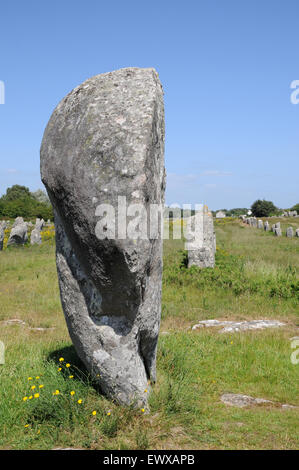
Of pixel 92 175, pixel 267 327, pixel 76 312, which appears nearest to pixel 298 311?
pixel 267 327

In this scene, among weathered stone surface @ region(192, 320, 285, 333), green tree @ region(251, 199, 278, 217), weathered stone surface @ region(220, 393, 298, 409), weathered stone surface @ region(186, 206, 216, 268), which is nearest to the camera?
weathered stone surface @ region(220, 393, 298, 409)

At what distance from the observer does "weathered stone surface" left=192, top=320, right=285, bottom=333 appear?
27.1 ft

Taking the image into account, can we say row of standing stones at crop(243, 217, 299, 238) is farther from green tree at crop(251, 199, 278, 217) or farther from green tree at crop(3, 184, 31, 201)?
green tree at crop(3, 184, 31, 201)

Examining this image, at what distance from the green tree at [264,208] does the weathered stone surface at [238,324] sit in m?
62.0

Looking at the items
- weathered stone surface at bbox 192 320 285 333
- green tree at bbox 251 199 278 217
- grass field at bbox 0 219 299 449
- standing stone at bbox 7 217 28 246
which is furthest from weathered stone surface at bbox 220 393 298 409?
green tree at bbox 251 199 278 217

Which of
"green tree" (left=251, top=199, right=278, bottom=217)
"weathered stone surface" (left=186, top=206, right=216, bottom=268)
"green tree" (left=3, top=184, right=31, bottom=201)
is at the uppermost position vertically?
"green tree" (left=3, top=184, right=31, bottom=201)

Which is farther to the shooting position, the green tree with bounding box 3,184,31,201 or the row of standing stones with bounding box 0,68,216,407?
the green tree with bounding box 3,184,31,201

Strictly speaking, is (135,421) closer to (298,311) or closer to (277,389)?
(277,389)

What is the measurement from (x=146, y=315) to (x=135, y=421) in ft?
3.52

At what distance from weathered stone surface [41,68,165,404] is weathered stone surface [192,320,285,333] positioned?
3.90 m

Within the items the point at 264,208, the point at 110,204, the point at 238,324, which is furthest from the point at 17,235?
the point at 264,208

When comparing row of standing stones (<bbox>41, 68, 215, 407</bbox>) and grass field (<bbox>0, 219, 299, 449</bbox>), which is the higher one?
row of standing stones (<bbox>41, 68, 215, 407</bbox>)

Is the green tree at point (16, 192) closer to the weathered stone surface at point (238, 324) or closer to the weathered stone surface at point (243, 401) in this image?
the weathered stone surface at point (238, 324)

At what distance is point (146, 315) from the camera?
445 centimetres
